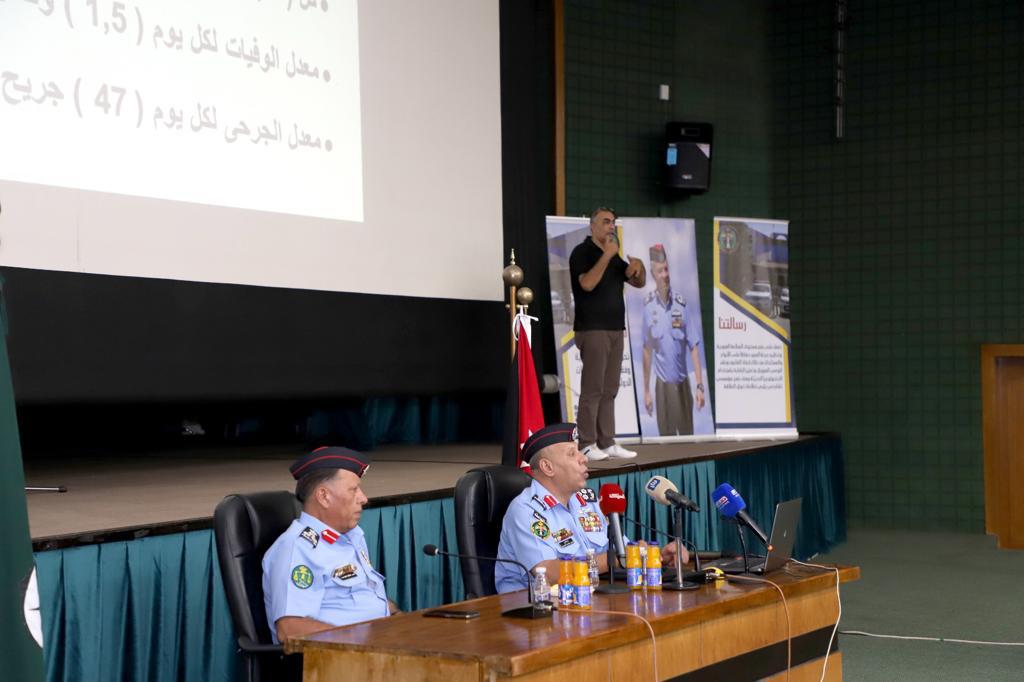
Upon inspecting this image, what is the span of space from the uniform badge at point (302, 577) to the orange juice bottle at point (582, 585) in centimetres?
64

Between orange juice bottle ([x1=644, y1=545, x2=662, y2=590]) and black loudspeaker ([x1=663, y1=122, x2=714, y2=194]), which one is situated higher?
black loudspeaker ([x1=663, y1=122, x2=714, y2=194])

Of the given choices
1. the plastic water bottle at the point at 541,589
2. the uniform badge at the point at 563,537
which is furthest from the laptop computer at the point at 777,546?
the plastic water bottle at the point at 541,589

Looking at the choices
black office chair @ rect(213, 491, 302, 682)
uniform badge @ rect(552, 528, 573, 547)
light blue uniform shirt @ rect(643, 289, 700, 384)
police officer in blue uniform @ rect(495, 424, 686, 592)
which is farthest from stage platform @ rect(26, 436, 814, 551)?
uniform badge @ rect(552, 528, 573, 547)

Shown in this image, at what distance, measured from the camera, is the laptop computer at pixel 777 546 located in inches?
129

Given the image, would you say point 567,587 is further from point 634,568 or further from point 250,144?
point 250,144

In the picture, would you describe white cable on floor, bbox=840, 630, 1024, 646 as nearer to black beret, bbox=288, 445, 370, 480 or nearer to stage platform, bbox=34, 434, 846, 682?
stage platform, bbox=34, 434, 846, 682

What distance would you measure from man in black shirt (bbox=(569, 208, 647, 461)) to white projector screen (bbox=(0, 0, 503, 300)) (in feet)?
2.72

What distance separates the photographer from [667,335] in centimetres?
838

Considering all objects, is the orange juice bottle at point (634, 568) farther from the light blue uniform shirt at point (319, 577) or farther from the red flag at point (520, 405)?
the red flag at point (520, 405)

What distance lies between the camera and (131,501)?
4652 mm

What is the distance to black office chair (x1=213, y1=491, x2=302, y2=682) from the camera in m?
2.87

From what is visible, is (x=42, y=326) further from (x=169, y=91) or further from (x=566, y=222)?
(x=566, y=222)

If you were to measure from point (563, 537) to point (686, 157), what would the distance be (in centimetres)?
598

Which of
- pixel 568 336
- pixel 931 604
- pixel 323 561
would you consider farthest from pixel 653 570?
pixel 568 336
